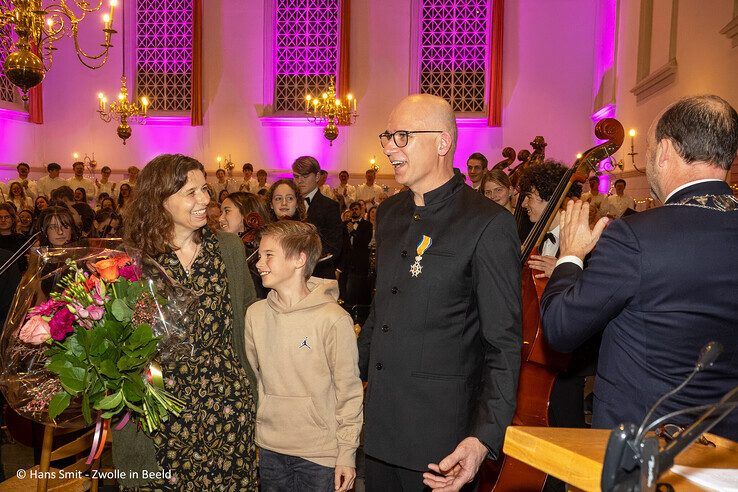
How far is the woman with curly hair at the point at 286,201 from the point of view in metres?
5.31

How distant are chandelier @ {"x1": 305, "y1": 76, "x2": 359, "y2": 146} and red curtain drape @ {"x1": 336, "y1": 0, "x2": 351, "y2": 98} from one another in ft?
1.15

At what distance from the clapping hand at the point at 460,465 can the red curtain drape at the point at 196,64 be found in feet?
53.2

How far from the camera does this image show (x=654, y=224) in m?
1.81

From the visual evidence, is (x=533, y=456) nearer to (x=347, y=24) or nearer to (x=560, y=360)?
(x=560, y=360)

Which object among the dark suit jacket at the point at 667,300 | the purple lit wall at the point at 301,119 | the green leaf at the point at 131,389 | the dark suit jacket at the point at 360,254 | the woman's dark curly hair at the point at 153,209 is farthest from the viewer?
the purple lit wall at the point at 301,119

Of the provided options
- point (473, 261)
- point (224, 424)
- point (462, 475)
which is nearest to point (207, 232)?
point (224, 424)

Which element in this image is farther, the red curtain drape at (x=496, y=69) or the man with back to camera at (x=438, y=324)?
the red curtain drape at (x=496, y=69)

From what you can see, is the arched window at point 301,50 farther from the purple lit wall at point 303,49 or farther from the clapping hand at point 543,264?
the clapping hand at point 543,264

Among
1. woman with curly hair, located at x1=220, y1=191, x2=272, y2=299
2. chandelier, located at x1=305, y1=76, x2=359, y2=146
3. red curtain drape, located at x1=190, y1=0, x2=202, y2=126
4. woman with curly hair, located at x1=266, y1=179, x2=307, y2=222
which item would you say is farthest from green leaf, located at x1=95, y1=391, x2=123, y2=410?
red curtain drape, located at x1=190, y1=0, x2=202, y2=126

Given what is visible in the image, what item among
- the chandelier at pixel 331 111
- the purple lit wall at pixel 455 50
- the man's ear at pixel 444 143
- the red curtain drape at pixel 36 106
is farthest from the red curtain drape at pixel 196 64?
the man's ear at pixel 444 143

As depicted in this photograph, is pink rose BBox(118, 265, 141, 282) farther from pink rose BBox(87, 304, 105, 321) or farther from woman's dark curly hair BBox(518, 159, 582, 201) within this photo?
woman's dark curly hair BBox(518, 159, 582, 201)

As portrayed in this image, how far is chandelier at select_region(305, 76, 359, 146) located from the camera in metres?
15.0

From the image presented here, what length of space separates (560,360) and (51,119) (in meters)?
17.4

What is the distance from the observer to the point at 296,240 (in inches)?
117
